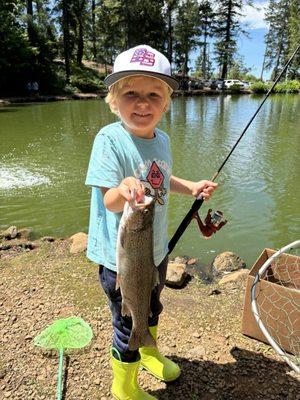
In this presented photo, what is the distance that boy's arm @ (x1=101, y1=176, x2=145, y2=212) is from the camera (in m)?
1.85

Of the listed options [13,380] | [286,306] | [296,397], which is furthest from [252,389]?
[13,380]

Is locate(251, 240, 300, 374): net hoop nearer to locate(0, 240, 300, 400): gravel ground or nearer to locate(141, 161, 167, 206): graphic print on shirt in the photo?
locate(0, 240, 300, 400): gravel ground

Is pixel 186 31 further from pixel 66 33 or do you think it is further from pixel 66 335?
pixel 66 335

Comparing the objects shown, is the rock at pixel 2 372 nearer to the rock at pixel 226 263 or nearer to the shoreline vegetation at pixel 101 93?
the rock at pixel 226 263

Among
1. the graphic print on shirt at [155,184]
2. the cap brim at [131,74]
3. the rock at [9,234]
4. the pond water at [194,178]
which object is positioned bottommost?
the pond water at [194,178]

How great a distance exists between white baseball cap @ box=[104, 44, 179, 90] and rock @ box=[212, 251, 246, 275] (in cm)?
362

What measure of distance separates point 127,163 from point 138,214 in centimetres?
55

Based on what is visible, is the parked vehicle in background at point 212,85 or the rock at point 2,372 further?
the parked vehicle in background at point 212,85

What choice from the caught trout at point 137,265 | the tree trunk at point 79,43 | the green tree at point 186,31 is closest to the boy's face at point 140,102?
the caught trout at point 137,265

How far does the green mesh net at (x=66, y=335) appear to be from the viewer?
3295mm

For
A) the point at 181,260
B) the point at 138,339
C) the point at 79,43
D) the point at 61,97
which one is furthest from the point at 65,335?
the point at 79,43

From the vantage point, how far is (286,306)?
3291mm

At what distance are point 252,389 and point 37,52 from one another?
39314 mm

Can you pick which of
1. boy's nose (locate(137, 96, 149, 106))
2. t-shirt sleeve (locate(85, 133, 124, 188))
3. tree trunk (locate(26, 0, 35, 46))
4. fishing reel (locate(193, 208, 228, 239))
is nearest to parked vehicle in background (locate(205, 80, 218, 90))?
tree trunk (locate(26, 0, 35, 46))
